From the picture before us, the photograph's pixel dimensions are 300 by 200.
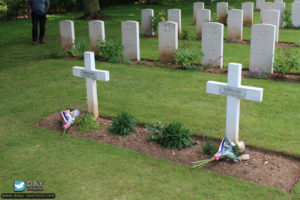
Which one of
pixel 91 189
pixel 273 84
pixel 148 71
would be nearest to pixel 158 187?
pixel 91 189

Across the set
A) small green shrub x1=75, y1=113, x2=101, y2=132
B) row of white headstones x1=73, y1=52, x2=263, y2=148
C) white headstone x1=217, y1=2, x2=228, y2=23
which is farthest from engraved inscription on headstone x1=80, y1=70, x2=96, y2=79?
white headstone x1=217, y1=2, x2=228, y2=23

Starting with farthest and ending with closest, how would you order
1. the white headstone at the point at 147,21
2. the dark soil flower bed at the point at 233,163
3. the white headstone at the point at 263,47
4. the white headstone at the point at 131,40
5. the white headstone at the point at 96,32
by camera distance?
1. the white headstone at the point at 147,21
2. the white headstone at the point at 96,32
3. the white headstone at the point at 131,40
4. the white headstone at the point at 263,47
5. the dark soil flower bed at the point at 233,163

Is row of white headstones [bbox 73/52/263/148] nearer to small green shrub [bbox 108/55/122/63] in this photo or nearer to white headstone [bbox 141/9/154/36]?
small green shrub [bbox 108/55/122/63]

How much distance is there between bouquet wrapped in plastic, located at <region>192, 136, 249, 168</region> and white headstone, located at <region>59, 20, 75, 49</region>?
757cm

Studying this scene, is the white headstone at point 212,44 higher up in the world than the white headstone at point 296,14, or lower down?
lower down

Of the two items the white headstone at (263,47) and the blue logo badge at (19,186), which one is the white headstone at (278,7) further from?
the blue logo badge at (19,186)

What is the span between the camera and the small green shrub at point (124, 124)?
5.55m

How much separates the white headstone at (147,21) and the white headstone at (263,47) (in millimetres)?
6192

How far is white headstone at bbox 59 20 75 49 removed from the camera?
11123 mm

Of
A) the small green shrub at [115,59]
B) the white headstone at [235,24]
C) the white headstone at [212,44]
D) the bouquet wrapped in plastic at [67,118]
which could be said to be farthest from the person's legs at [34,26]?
the bouquet wrapped in plastic at [67,118]

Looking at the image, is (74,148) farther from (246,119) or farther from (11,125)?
(246,119)

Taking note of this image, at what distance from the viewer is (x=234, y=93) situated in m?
4.73

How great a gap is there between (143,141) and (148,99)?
6.22ft

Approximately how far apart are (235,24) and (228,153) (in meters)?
8.34
